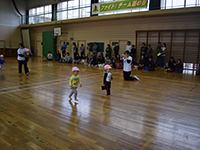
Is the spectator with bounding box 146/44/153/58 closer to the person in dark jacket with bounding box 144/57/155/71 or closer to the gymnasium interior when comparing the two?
the gymnasium interior

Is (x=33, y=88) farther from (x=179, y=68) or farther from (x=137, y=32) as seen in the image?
(x=137, y=32)

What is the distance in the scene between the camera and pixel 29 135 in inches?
127

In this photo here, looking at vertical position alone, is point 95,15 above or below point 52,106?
above

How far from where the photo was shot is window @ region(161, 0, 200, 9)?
41.6 feet

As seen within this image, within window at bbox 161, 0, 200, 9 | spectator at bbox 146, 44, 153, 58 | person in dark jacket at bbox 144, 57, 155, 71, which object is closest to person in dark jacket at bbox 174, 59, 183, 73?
person in dark jacket at bbox 144, 57, 155, 71

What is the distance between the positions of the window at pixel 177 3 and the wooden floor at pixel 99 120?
8.97 m

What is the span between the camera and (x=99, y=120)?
3.97 meters

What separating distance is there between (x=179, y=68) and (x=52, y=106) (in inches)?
377

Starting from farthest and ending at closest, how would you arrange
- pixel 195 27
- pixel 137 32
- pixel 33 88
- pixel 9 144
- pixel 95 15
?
pixel 95 15 → pixel 137 32 → pixel 195 27 → pixel 33 88 → pixel 9 144

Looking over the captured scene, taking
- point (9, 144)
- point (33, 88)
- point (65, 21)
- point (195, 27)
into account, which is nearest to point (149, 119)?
point (9, 144)

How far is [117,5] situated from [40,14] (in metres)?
14.1

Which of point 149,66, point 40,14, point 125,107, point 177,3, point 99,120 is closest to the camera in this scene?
point 99,120

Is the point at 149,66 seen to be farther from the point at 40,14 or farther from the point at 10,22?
the point at 10,22

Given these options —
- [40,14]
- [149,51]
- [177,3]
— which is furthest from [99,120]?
[40,14]
